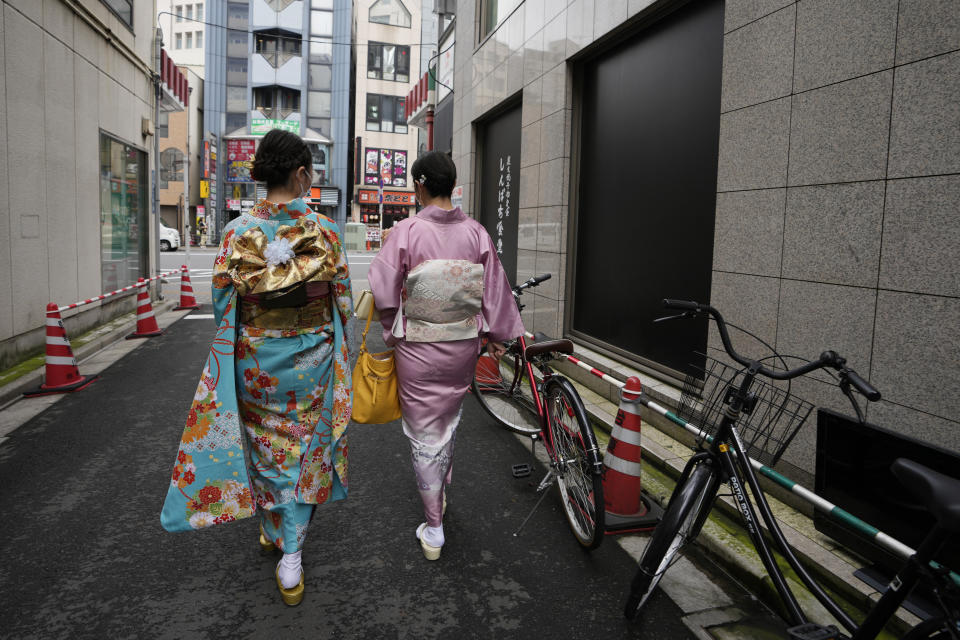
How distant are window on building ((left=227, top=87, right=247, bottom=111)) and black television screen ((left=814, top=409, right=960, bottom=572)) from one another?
43.3 metres

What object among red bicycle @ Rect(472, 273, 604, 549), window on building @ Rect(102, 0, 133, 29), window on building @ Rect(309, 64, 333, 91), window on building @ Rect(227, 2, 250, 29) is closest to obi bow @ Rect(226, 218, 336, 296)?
red bicycle @ Rect(472, 273, 604, 549)

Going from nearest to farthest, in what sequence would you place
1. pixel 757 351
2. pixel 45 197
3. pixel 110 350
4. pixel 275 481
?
pixel 275 481 → pixel 757 351 → pixel 45 197 → pixel 110 350

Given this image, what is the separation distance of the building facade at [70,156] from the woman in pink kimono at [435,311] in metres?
5.96

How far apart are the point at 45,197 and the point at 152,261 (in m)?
5.50

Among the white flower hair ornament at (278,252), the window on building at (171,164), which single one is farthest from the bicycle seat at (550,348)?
the window on building at (171,164)

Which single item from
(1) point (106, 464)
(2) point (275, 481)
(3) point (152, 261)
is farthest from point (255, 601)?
(3) point (152, 261)

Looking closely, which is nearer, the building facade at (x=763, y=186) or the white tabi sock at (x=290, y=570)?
the white tabi sock at (x=290, y=570)

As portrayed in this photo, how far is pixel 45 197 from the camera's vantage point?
7.94 meters

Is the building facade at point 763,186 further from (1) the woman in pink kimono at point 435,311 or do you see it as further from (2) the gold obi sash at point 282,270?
(2) the gold obi sash at point 282,270

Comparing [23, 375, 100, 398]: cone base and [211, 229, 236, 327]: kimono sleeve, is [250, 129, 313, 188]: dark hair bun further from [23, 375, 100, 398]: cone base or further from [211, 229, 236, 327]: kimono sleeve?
[23, 375, 100, 398]: cone base

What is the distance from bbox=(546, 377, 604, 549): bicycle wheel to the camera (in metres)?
3.28

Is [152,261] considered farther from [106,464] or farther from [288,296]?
[288,296]

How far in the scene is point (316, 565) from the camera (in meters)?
3.28

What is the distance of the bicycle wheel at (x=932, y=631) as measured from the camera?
171 cm
